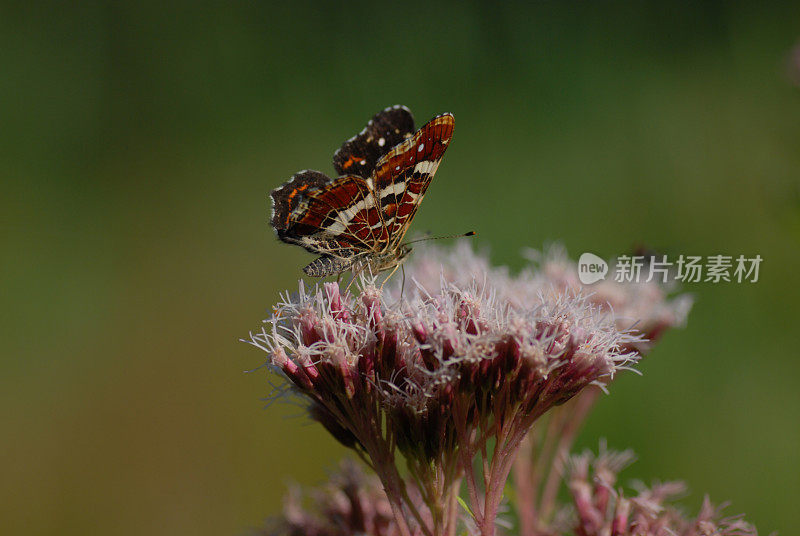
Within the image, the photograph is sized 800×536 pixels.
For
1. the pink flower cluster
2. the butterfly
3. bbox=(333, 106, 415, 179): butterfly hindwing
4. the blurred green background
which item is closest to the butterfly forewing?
the butterfly

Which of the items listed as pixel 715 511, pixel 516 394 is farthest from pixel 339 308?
pixel 715 511

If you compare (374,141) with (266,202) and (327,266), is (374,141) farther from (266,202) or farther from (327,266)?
(266,202)

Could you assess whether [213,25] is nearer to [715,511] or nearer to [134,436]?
[134,436]
